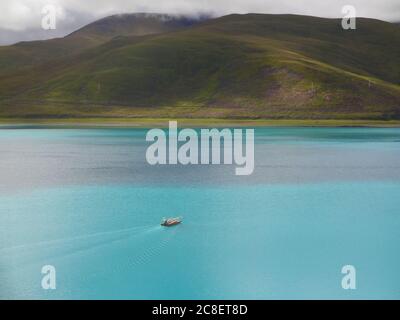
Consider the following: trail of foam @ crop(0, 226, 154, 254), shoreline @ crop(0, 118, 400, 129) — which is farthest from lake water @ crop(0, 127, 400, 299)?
shoreline @ crop(0, 118, 400, 129)

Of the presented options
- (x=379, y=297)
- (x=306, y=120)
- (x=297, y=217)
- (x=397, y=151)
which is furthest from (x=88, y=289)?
(x=306, y=120)

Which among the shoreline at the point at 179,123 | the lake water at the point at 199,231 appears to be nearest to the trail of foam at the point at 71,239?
the lake water at the point at 199,231

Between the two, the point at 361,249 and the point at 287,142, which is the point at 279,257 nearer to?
the point at 361,249

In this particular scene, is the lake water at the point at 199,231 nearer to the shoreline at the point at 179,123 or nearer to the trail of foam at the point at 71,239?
the trail of foam at the point at 71,239

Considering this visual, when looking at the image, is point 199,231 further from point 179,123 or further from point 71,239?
point 179,123

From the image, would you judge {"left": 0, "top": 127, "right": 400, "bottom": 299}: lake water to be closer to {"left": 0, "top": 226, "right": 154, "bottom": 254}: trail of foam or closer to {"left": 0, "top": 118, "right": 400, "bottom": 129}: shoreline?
{"left": 0, "top": 226, "right": 154, "bottom": 254}: trail of foam

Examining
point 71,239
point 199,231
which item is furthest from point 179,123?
point 71,239
